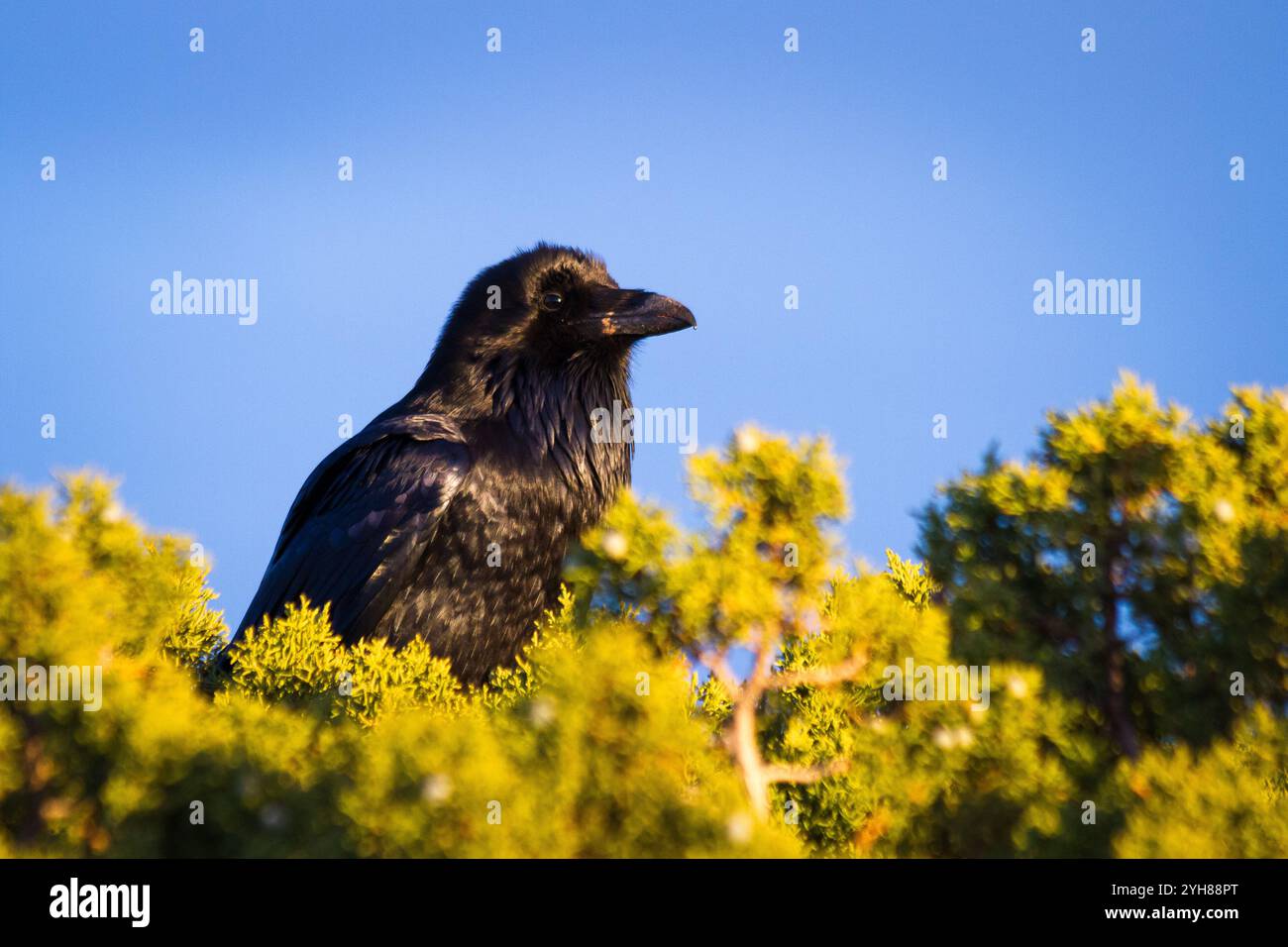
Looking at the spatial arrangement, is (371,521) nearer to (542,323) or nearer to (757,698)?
(542,323)

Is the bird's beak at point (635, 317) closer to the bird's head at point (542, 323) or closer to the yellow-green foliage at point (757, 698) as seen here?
the bird's head at point (542, 323)

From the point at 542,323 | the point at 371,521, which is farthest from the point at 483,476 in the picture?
the point at 542,323

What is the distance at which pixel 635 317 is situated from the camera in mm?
6258

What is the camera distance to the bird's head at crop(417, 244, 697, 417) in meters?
6.23

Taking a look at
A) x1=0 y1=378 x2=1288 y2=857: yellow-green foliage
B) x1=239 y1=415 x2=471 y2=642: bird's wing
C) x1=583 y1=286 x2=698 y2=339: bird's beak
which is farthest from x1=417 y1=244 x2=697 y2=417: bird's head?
x1=0 y1=378 x2=1288 y2=857: yellow-green foliage

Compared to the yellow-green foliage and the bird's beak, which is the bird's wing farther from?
the yellow-green foliage

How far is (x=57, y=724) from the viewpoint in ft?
8.86

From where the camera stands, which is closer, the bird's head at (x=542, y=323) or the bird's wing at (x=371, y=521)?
the bird's wing at (x=371, y=521)

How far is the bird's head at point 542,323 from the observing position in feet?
20.5

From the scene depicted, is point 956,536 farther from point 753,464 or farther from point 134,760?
point 134,760

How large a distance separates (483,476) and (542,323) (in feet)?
3.36

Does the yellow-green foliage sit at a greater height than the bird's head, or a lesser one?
lesser

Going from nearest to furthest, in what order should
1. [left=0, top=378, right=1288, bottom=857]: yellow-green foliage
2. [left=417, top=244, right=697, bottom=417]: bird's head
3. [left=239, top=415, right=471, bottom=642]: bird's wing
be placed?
[left=0, top=378, right=1288, bottom=857]: yellow-green foliage < [left=239, top=415, right=471, bottom=642]: bird's wing < [left=417, top=244, right=697, bottom=417]: bird's head

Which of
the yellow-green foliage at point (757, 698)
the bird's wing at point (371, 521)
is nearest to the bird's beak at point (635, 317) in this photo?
the bird's wing at point (371, 521)
